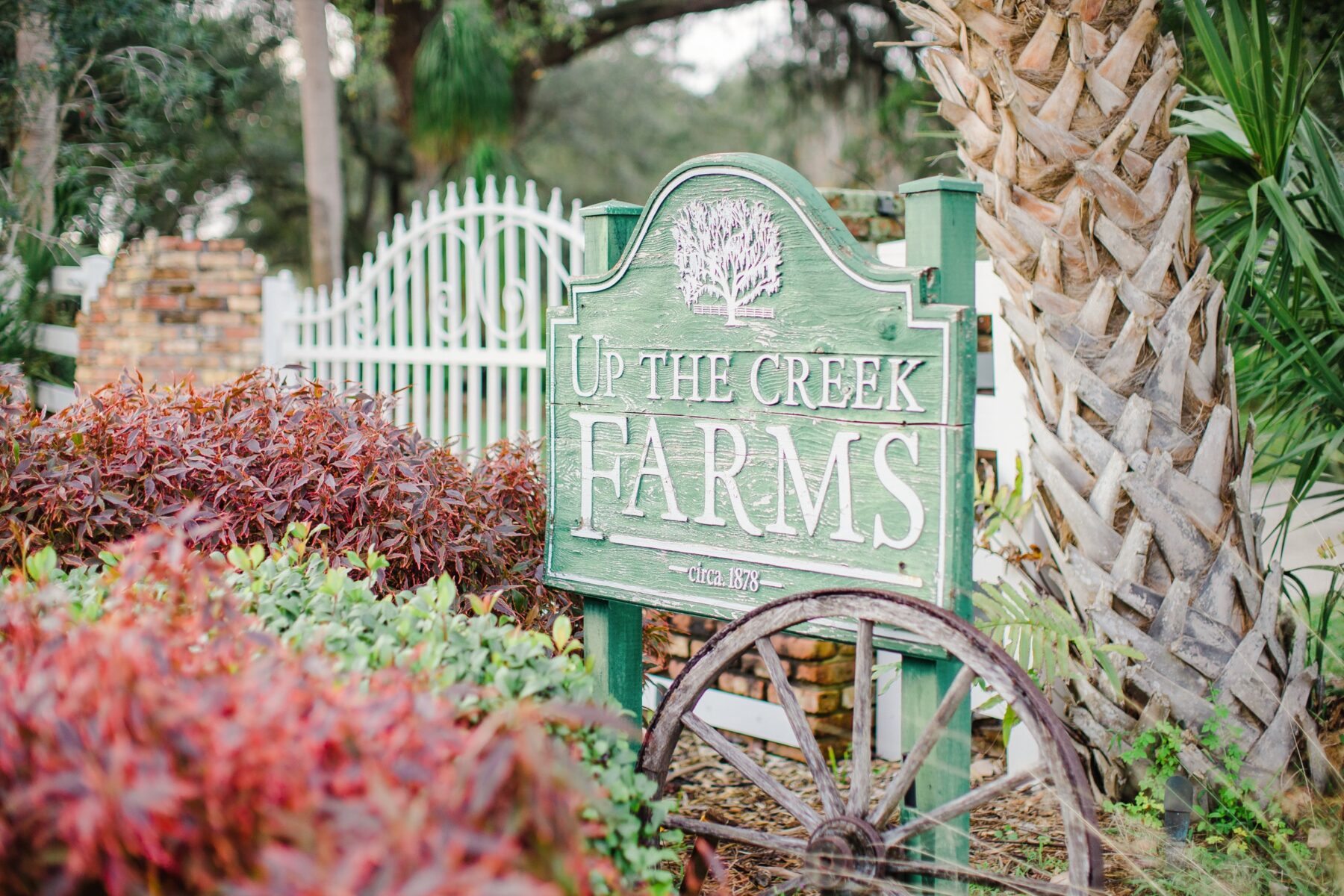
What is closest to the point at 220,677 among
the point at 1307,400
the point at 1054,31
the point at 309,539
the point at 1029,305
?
the point at 309,539

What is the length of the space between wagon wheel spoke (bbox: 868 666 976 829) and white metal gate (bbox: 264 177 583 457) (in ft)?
8.22

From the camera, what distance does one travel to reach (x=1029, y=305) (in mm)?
2783

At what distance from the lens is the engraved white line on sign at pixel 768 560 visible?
2.19 m

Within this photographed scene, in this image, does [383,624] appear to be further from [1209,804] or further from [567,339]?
[1209,804]

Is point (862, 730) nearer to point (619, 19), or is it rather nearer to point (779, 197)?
point (779, 197)

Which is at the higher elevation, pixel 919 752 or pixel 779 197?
pixel 779 197

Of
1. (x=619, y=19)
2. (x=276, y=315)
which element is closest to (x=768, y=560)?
(x=276, y=315)

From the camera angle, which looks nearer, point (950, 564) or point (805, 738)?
point (950, 564)

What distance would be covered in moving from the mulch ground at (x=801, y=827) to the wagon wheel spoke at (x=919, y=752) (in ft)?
1.04

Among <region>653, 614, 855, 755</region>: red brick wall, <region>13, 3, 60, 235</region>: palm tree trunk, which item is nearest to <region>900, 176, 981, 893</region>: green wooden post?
<region>653, 614, 855, 755</region>: red brick wall

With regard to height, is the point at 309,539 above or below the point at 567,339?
below

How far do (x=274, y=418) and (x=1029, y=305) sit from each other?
2077mm

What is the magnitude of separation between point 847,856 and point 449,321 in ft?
12.4

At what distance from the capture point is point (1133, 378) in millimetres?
2689
